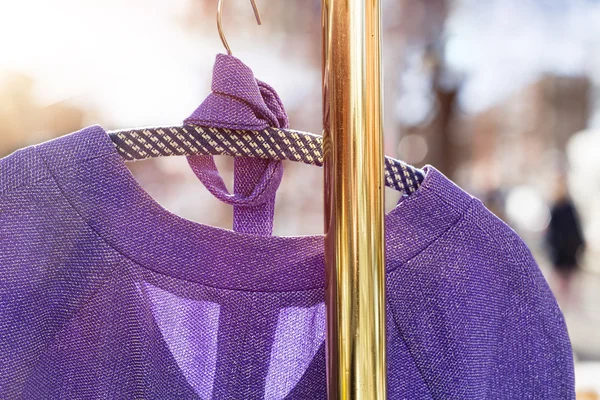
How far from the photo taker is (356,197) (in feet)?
1.00

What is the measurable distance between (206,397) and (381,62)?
25 cm

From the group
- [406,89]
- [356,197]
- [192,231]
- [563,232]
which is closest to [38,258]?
[192,231]

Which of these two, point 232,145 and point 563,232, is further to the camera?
point 563,232

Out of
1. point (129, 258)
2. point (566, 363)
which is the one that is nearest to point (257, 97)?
point (129, 258)

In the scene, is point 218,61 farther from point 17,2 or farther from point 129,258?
point 17,2

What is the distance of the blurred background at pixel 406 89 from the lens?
2371mm

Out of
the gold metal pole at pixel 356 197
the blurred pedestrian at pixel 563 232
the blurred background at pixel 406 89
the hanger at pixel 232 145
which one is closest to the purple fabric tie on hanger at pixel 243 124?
the hanger at pixel 232 145

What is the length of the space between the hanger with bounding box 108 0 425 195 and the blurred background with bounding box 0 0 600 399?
1416mm

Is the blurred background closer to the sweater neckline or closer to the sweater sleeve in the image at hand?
the sweater neckline

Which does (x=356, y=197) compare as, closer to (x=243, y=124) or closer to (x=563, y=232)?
(x=243, y=124)

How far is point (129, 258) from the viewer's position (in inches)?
15.3

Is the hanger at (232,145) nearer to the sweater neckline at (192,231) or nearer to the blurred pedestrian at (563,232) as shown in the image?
the sweater neckline at (192,231)

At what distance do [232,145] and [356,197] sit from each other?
151mm

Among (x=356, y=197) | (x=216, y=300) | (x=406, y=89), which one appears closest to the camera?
(x=356, y=197)
